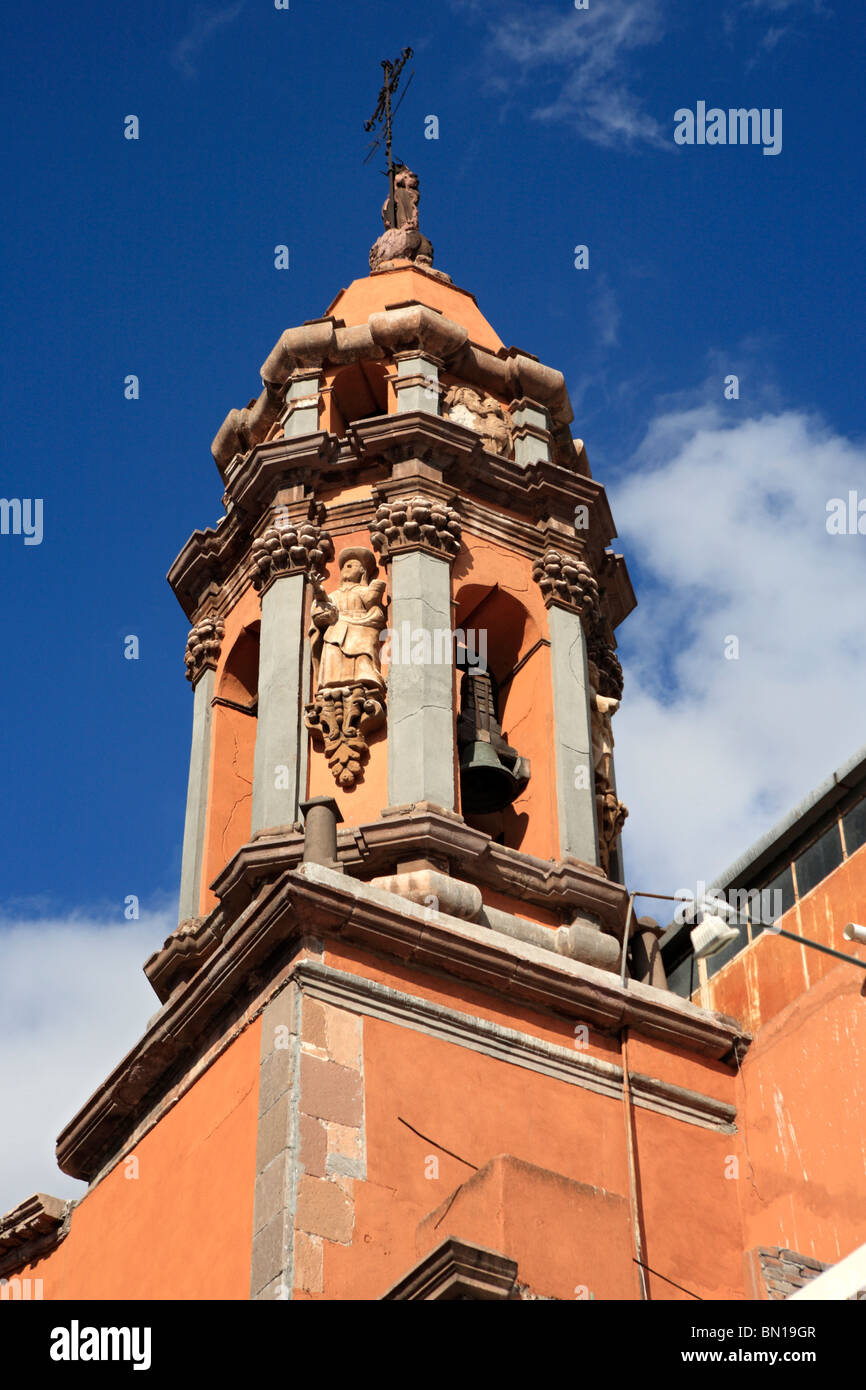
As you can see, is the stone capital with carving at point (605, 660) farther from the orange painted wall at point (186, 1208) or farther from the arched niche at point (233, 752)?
the orange painted wall at point (186, 1208)

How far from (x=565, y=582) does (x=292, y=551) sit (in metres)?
2.26

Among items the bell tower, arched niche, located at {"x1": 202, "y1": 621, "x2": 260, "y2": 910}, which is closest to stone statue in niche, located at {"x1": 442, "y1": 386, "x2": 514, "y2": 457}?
the bell tower

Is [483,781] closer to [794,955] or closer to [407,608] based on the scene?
[407,608]

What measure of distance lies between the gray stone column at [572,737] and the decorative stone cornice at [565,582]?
10cm

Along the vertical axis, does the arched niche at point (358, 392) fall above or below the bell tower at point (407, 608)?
above

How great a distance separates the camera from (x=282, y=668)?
17906 millimetres

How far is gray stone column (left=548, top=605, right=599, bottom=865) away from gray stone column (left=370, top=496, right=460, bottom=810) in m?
1.00

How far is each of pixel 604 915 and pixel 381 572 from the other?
3458 mm

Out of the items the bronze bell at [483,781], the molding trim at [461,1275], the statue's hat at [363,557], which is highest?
the statue's hat at [363,557]

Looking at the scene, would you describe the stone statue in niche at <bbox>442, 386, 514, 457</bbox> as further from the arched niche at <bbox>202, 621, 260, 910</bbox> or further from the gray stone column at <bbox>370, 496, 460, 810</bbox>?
the arched niche at <bbox>202, 621, 260, 910</bbox>

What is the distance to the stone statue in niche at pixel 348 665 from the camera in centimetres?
1736

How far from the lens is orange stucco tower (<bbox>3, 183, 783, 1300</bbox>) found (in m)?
13.8

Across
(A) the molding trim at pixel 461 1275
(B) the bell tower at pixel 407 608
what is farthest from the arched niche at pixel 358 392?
(A) the molding trim at pixel 461 1275

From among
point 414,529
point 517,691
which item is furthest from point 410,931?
point 414,529
